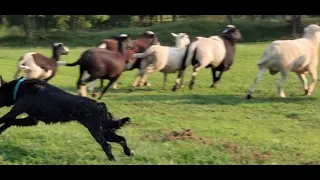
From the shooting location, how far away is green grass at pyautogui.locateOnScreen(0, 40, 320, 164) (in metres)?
6.65

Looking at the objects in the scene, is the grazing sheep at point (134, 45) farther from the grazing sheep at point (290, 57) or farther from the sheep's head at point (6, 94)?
the sheep's head at point (6, 94)

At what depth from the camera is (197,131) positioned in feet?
27.7

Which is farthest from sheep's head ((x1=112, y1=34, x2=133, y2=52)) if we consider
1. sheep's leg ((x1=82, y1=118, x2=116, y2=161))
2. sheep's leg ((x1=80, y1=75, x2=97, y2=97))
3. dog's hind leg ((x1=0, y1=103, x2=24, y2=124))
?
sheep's leg ((x1=82, y1=118, x2=116, y2=161))

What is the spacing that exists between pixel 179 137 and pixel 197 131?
27.5 inches

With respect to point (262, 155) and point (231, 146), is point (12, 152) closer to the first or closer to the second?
point (231, 146)

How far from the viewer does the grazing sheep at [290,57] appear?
1162 cm

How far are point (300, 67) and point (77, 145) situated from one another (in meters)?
6.87

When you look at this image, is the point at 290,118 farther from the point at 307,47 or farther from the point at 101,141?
the point at 101,141

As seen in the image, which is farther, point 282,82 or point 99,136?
point 282,82

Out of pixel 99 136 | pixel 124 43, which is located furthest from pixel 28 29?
pixel 99 136

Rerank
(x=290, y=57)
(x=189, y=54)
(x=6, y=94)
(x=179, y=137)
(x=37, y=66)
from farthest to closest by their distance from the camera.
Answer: (x=189, y=54), (x=37, y=66), (x=290, y=57), (x=179, y=137), (x=6, y=94)

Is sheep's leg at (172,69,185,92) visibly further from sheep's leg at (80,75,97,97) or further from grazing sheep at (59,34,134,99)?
sheep's leg at (80,75,97,97)

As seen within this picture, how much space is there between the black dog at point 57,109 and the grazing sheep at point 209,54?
6.88 metres

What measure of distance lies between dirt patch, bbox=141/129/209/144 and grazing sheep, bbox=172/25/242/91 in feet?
17.8
